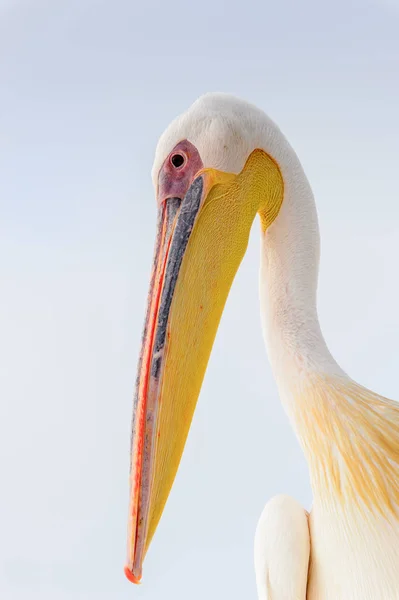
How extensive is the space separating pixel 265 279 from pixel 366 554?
2.06 ft

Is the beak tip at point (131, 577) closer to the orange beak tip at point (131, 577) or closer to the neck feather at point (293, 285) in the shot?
the orange beak tip at point (131, 577)

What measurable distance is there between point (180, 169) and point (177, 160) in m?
0.02

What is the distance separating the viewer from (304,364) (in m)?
1.58

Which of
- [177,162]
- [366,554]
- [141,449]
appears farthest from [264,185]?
[366,554]

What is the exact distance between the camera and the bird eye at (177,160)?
1.63 meters

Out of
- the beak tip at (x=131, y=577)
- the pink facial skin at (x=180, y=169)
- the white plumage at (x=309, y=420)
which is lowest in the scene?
the beak tip at (x=131, y=577)

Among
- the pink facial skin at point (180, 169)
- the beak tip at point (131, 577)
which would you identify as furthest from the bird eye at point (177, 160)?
the beak tip at point (131, 577)

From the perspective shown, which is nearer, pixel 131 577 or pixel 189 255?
pixel 131 577

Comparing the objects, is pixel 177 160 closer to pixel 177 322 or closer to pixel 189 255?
pixel 189 255

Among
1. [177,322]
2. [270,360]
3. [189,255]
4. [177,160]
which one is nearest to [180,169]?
[177,160]

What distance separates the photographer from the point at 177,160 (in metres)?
1.63

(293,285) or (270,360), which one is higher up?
(293,285)

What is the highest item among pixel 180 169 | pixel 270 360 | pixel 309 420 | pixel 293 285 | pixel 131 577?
pixel 180 169

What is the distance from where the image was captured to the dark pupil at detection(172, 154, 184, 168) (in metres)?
1.63
